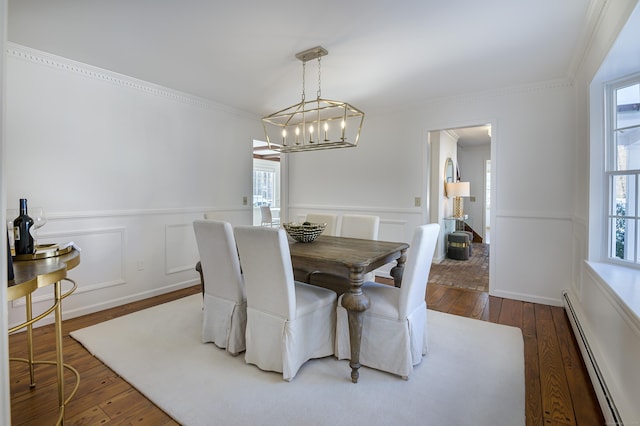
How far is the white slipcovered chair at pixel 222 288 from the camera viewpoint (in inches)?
87.4

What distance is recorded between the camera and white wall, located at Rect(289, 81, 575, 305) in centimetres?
326

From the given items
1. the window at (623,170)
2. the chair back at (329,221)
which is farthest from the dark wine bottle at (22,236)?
the window at (623,170)

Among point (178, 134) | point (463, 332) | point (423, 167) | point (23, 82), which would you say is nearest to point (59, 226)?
point (23, 82)

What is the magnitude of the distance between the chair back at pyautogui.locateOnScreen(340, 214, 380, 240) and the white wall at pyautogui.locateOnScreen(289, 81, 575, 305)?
4.11 feet

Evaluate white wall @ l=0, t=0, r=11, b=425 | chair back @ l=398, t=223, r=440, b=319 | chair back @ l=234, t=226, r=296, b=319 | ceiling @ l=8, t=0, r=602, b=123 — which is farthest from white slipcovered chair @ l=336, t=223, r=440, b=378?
white wall @ l=0, t=0, r=11, b=425

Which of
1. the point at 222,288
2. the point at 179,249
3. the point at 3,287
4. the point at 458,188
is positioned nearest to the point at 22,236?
the point at 3,287

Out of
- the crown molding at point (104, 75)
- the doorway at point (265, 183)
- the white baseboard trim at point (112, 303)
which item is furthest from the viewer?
the doorway at point (265, 183)

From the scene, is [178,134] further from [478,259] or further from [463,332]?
[478,259]

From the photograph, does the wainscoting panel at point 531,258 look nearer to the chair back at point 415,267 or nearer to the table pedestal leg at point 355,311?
the chair back at point 415,267

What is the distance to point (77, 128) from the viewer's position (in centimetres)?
294

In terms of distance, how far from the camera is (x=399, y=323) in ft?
6.46

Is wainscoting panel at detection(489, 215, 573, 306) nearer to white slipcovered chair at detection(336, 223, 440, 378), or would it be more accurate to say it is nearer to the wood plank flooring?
the wood plank flooring

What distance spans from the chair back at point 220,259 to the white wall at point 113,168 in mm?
1472

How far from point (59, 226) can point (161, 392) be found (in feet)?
6.49
